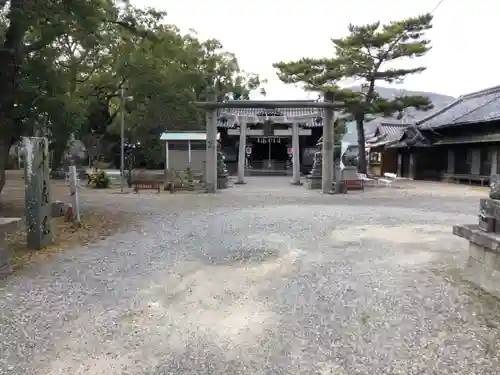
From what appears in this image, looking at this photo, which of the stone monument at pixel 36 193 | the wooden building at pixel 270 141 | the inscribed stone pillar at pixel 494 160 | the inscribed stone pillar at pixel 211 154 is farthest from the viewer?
the wooden building at pixel 270 141

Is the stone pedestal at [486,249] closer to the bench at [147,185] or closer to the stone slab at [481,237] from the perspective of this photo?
the stone slab at [481,237]

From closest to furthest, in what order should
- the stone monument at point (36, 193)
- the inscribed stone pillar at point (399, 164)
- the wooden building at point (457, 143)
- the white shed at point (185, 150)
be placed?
the stone monument at point (36, 193)
the wooden building at point (457, 143)
the white shed at point (185, 150)
the inscribed stone pillar at point (399, 164)

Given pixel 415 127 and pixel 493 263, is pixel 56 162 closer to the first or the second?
pixel 415 127

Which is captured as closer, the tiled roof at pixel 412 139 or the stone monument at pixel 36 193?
the stone monument at pixel 36 193

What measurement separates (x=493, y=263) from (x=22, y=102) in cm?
932

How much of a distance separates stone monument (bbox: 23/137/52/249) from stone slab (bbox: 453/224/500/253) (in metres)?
5.83

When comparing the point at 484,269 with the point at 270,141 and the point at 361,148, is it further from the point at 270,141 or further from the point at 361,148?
the point at 270,141

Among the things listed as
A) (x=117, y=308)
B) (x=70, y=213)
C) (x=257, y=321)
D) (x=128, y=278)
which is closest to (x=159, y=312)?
(x=117, y=308)

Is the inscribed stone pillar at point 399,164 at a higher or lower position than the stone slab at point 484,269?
higher

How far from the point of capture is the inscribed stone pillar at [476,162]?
22703 millimetres

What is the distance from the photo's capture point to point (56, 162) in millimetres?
24016

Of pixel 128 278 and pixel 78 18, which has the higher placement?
pixel 78 18

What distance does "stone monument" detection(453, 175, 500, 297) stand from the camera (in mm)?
4584

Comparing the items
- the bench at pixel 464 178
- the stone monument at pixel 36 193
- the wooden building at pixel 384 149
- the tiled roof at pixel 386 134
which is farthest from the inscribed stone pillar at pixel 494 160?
the stone monument at pixel 36 193
